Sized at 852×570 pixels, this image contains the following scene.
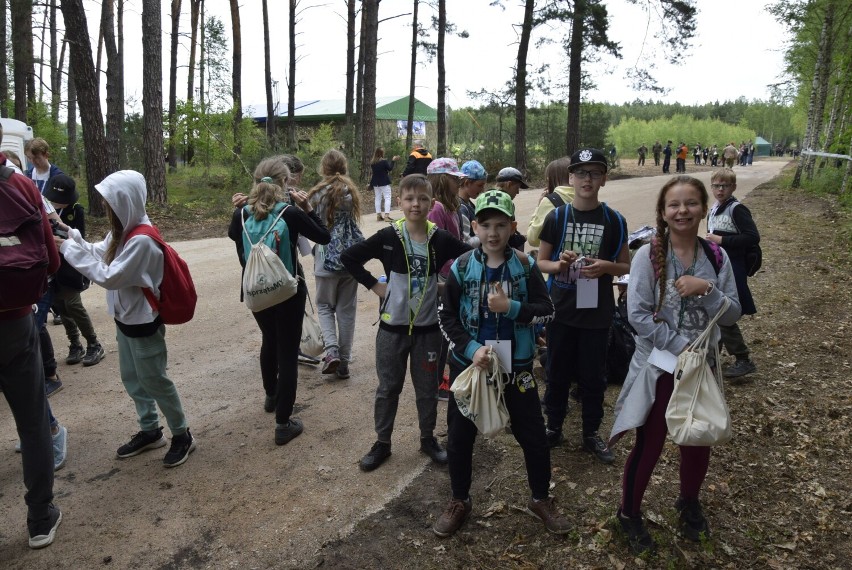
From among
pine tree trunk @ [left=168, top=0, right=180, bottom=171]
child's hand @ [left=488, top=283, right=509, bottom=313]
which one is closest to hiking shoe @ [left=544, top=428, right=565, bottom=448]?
child's hand @ [left=488, top=283, right=509, bottom=313]

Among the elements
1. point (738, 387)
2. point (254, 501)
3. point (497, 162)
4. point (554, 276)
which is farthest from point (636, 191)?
point (254, 501)

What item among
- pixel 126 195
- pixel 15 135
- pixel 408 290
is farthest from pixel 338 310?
pixel 15 135

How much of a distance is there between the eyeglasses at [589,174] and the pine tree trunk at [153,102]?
13128mm

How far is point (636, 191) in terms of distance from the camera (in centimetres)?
2131

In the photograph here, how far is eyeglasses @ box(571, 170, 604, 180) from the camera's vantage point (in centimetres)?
373

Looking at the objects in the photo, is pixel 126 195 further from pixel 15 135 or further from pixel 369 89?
pixel 369 89

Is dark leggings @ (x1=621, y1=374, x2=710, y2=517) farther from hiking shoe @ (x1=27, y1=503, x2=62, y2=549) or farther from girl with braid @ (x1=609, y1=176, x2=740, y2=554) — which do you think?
hiking shoe @ (x1=27, y1=503, x2=62, y2=549)

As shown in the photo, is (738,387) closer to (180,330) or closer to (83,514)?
(83,514)

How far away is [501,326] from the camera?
121 inches

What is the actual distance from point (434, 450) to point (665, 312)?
71.1 inches

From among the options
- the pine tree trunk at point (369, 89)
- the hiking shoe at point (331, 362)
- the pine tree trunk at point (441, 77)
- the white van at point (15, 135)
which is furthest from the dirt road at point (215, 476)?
the pine tree trunk at point (441, 77)

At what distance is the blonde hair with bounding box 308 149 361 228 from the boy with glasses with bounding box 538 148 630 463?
1954 mm

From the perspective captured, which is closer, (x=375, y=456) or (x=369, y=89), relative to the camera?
(x=375, y=456)

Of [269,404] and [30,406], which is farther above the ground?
[30,406]
